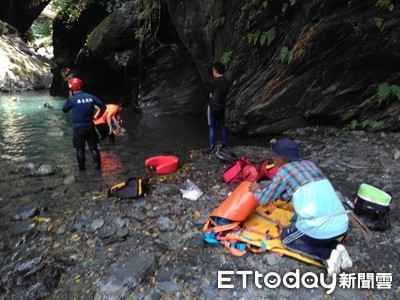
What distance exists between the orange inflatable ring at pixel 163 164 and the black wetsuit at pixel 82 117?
1.52 metres

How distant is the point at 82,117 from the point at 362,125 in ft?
24.9

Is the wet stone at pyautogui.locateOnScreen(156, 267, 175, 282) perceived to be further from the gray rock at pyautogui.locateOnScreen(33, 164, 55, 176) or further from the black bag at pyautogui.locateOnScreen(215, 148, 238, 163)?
the gray rock at pyautogui.locateOnScreen(33, 164, 55, 176)

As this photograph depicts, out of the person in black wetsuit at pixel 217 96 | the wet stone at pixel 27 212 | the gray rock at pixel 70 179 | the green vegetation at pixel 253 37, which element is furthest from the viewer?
the green vegetation at pixel 253 37

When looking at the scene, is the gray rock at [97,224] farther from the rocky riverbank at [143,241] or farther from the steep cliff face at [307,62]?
the steep cliff face at [307,62]

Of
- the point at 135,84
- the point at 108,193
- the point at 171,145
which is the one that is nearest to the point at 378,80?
the point at 171,145

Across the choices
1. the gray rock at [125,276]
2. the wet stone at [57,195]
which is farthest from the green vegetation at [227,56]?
the gray rock at [125,276]

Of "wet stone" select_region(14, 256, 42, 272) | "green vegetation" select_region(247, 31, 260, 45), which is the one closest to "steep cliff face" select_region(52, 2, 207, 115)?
"green vegetation" select_region(247, 31, 260, 45)

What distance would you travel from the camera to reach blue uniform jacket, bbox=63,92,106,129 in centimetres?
832

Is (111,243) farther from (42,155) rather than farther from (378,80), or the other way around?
(378,80)

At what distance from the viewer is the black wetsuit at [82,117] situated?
8.34 metres

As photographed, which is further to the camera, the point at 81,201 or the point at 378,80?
the point at 378,80

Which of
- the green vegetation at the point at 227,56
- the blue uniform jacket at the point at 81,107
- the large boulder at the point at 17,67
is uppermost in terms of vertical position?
the green vegetation at the point at 227,56

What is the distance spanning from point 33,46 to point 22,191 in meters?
44.4

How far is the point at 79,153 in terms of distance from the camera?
8867 millimetres
